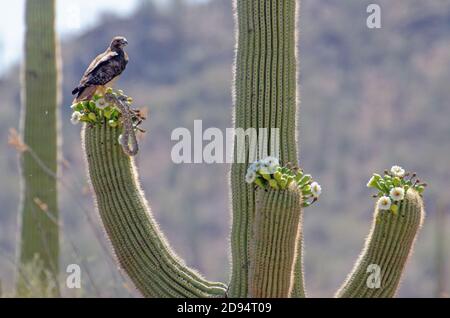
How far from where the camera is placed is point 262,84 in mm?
7250

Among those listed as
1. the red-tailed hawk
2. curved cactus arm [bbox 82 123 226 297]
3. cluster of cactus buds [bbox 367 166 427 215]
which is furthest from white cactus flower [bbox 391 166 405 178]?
the red-tailed hawk

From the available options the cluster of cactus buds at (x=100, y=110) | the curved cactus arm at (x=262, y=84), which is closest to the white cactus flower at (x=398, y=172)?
the curved cactus arm at (x=262, y=84)

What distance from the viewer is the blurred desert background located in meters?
30.8

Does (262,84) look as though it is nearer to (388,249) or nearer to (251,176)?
(251,176)

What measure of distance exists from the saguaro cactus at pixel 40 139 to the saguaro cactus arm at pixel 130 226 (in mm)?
3920

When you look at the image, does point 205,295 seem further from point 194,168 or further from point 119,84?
point 119,84

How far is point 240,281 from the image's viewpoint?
696cm

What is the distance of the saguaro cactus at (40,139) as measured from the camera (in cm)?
1112

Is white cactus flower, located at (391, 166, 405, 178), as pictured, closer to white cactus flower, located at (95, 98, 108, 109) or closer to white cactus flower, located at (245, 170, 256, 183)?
white cactus flower, located at (245, 170, 256, 183)

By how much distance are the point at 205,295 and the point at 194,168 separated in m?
A: 27.7

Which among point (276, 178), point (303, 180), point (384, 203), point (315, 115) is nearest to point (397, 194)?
point (384, 203)

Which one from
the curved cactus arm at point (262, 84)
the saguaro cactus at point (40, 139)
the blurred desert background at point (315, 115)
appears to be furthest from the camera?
the blurred desert background at point (315, 115)

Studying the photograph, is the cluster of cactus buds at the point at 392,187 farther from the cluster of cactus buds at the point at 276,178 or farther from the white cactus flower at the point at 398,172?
the cluster of cactus buds at the point at 276,178

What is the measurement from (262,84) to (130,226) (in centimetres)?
124
